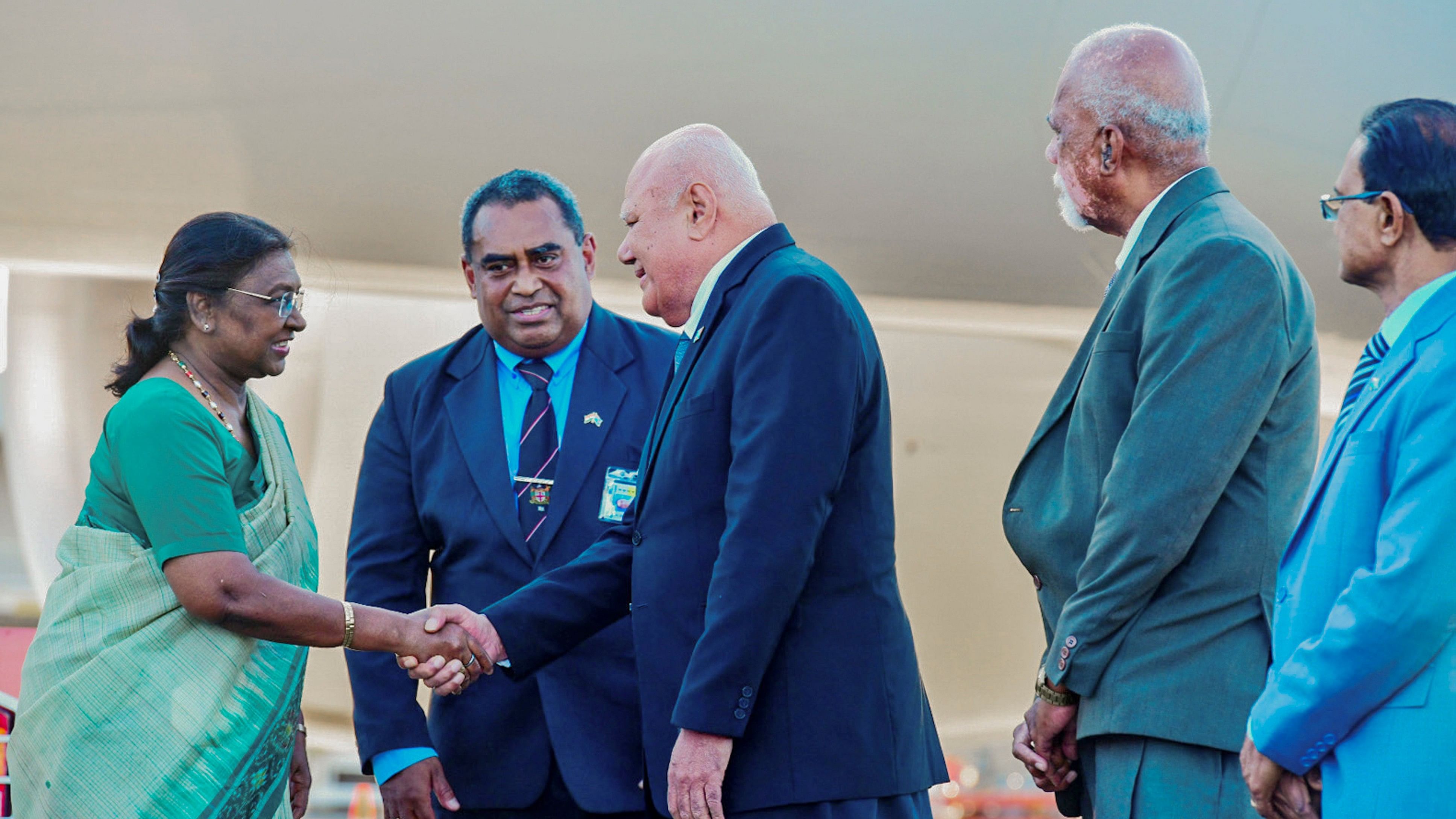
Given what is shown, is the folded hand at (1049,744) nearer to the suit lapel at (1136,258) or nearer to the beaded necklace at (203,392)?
the suit lapel at (1136,258)

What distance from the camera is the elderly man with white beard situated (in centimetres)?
178

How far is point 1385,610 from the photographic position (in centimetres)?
144

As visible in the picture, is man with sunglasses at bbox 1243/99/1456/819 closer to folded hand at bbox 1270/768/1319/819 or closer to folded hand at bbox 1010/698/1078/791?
folded hand at bbox 1270/768/1319/819

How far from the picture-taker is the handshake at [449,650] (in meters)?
2.42

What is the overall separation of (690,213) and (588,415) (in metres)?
0.56

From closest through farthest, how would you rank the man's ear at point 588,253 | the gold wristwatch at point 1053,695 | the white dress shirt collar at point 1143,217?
1. the gold wristwatch at point 1053,695
2. the white dress shirt collar at point 1143,217
3. the man's ear at point 588,253

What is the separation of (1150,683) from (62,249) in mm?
3070

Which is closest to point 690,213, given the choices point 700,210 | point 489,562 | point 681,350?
point 700,210

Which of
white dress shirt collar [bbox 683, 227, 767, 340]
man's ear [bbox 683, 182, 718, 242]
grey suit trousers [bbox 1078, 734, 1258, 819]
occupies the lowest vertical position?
grey suit trousers [bbox 1078, 734, 1258, 819]

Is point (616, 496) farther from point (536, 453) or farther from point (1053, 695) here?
point (1053, 695)

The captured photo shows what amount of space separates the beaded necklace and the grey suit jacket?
4.52 feet

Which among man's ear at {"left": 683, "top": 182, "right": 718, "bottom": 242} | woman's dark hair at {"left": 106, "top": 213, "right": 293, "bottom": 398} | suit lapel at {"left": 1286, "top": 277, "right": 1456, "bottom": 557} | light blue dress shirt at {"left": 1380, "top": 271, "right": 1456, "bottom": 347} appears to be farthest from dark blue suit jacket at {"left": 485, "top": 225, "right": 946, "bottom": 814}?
woman's dark hair at {"left": 106, "top": 213, "right": 293, "bottom": 398}

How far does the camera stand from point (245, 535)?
7.40 feet

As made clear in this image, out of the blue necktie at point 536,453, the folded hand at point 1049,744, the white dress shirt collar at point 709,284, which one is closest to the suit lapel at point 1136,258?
the folded hand at point 1049,744
